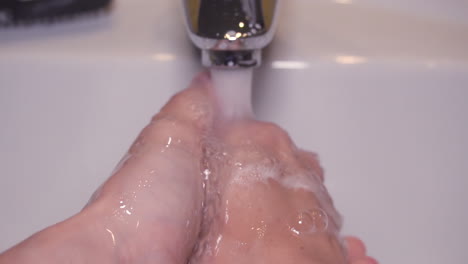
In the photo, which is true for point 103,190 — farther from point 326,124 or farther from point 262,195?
point 326,124

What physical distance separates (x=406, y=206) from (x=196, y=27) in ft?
1.06

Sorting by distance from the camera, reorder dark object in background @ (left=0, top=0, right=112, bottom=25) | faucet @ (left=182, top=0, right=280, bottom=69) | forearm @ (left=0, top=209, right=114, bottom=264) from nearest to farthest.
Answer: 1. forearm @ (left=0, top=209, right=114, bottom=264)
2. faucet @ (left=182, top=0, right=280, bottom=69)
3. dark object in background @ (left=0, top=0, right=112, bottom=25)

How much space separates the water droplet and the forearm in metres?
0.18

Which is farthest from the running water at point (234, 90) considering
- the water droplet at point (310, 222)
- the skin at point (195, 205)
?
the water droplet at point (310, 222)

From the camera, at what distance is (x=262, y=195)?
49cm

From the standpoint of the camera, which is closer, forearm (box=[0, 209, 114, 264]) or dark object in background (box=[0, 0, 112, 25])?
forearm (box=[0, 209, 114, 264])

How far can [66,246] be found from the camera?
35 cm

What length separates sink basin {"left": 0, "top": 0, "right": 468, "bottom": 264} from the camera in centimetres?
58

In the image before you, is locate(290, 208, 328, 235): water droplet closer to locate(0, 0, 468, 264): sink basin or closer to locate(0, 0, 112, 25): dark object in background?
locate(0, 0, 468, 264): sink basin

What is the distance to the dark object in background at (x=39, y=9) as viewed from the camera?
22.5 inches

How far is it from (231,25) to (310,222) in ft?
0.66

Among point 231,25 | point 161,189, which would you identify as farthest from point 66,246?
point 231,25

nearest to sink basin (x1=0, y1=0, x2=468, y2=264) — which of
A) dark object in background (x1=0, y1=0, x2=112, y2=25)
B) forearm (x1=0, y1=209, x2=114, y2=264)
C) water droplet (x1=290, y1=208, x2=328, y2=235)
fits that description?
dark object in background (x1=0, y1=0, x2=112, y2=25)

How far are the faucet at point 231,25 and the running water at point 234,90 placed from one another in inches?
1.5
